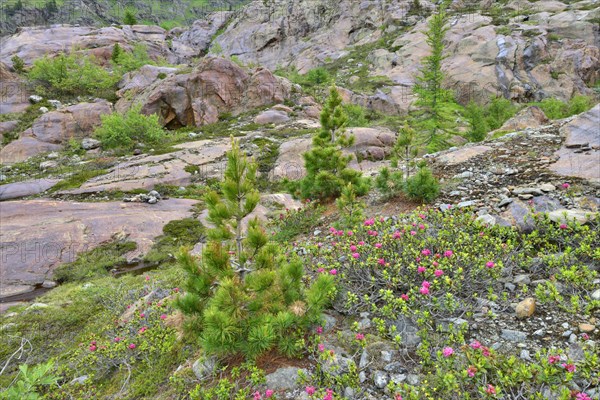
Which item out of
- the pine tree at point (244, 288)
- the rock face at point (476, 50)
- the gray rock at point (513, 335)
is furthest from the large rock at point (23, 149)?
the gray rock at point (513, 335)

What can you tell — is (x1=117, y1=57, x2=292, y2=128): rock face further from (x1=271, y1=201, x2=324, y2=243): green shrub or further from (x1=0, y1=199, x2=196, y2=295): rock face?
(x1=271, y1=201, x2=324, y2=243): green shrub

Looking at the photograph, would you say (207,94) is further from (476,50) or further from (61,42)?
(476,50)

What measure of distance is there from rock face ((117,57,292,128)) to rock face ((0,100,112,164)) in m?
3.51

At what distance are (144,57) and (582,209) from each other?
52.3 metres

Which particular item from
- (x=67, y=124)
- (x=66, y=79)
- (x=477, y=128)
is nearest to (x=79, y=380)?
(x=477, y=128)

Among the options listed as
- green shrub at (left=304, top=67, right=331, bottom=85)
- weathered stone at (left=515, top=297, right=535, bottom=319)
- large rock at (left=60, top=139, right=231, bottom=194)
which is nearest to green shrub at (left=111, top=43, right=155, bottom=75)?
green shrub at (left=304, top=67, right=331, bottom=85)

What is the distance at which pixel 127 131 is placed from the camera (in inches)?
972

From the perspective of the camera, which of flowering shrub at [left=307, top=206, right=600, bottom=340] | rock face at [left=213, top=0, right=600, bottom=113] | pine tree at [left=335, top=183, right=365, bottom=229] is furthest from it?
rock face at [left=213, top=0, right=600, bottom=113]

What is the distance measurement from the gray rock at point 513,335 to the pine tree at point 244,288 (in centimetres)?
227

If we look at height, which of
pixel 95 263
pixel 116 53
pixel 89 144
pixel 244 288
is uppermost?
pixel 116 53

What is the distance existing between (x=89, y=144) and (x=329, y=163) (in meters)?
23.3

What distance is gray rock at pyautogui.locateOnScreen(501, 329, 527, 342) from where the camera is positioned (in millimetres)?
3781

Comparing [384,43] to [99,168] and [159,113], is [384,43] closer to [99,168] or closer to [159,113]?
[159,113]

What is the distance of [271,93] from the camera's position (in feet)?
107
